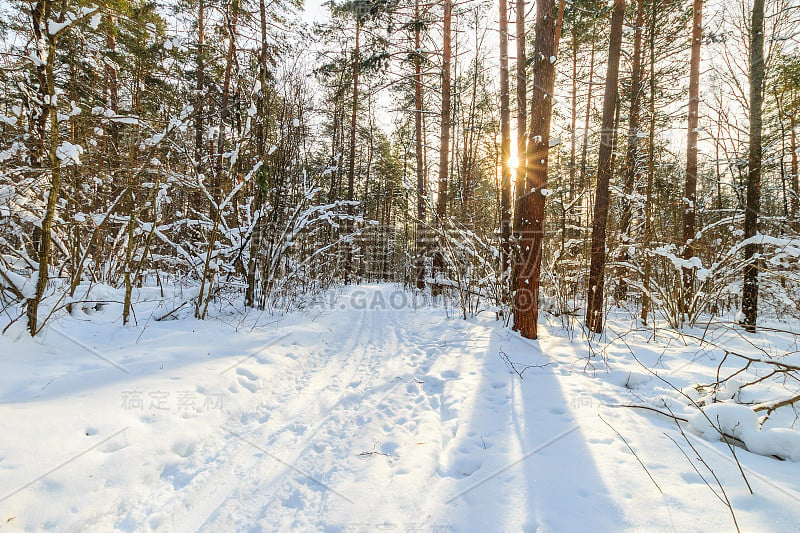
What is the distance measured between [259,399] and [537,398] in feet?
8.38

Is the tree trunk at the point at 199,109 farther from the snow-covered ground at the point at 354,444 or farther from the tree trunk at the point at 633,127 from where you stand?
the tree trunk at the point at 633,127

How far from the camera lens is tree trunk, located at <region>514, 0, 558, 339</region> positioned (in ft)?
14.1

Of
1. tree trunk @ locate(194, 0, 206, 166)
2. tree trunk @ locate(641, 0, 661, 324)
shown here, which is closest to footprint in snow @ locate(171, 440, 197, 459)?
tree trunk @ locate(194, 0, 206, 166)

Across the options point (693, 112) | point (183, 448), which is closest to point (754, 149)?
point (693, 112)

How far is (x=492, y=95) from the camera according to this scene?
864 centimetres

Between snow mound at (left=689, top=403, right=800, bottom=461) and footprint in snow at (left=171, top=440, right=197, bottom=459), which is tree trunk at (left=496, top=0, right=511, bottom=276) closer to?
snow mound at (left=689, top=403, right=800, bottom=461)

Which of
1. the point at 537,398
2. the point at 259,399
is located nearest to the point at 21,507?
the point at 259,399

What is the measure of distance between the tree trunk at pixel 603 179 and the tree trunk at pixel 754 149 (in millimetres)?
2621

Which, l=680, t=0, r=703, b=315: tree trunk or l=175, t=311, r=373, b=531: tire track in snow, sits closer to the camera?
l=175, t=311, r=373, b=531: tire track in snow

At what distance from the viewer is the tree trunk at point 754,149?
5438mm

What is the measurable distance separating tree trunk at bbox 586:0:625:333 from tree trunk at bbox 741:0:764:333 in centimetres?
262

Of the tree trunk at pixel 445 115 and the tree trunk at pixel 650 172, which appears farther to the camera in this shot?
the tree trunk at pixel 445 115

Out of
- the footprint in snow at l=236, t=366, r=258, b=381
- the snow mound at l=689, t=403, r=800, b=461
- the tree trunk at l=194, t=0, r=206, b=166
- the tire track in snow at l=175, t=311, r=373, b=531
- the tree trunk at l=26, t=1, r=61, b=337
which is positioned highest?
the tree trunk at l=194, t=0, r=206, b=166

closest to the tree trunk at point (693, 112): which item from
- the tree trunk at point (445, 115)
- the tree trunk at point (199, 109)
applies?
the tree trunk at point (445, 115)
